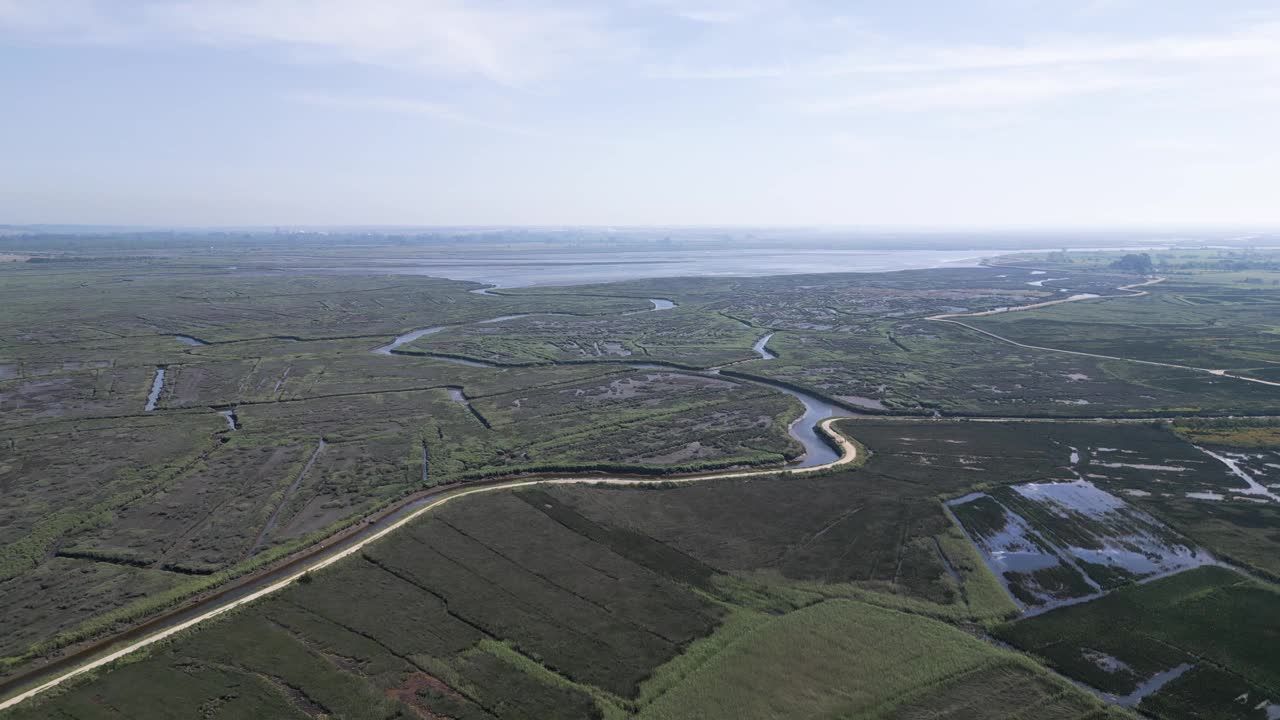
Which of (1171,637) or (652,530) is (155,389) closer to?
(652,530)

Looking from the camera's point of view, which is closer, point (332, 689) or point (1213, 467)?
point (332, 689)

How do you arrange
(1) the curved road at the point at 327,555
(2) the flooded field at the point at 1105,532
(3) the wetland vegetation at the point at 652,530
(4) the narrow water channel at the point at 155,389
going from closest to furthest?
1. (3) the wetland vegetation at the point at 652,530
2. (1) the curved road at the point at 327,555
3. (2) the flooded field at the point at 1105,532
4. (4) the narrow water channel at the point at 155,389

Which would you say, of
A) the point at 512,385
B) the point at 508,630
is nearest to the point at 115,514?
the point at 508,630

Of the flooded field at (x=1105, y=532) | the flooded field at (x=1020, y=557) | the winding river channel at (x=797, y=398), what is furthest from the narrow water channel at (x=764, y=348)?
the flooded field at (x=1020, y=557)

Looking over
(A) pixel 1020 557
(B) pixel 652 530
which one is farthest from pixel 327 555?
(A) pixel 1020 557

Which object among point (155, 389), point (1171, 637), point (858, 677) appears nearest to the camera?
point (858, 677)

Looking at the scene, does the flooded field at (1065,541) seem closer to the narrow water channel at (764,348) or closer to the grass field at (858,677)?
the grass field at (858,677)

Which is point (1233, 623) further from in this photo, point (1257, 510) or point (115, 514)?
point (115, 514)

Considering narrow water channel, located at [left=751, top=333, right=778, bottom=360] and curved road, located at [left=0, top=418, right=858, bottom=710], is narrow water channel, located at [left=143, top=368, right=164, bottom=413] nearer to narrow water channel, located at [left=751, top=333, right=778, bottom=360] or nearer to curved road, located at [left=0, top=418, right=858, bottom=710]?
curved road, located at [left=0, top=418, right=858, bottom=710]
